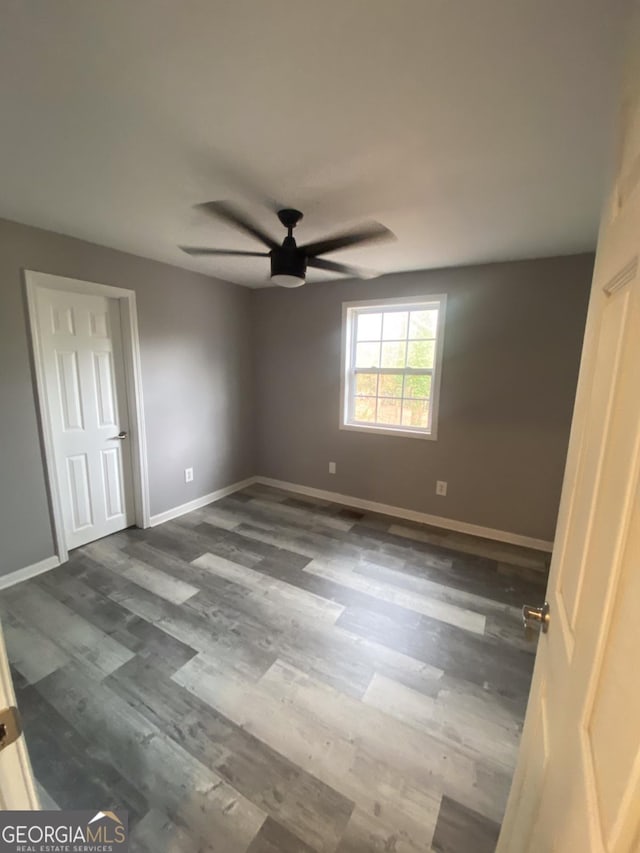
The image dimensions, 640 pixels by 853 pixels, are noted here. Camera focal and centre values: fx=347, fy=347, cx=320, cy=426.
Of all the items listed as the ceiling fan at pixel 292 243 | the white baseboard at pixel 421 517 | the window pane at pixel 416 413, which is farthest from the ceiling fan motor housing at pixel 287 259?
the white baseboard at pixel 421 517

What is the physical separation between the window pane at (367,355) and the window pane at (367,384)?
11cm

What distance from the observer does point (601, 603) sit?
48 cm

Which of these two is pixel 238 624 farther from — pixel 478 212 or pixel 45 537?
pixel 478 212

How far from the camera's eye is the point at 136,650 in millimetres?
1839

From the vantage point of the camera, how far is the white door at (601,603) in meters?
0.37

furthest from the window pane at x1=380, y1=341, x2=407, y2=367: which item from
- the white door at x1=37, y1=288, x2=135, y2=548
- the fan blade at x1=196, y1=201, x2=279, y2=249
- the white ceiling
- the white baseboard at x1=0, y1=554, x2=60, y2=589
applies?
the white baseboard at x1=0, y1=554, x2=60, y2=589

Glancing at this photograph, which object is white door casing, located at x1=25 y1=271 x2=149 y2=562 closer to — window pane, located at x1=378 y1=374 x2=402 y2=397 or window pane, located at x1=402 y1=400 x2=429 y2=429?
window pane, located at x1=378 y1=374 x2=402 y2=397

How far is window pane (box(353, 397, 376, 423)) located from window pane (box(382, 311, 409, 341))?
0.64 metres

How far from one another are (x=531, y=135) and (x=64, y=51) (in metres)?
1.57

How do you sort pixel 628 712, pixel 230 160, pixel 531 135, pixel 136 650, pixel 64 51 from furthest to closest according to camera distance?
pixel 136 650 < pixel 230 160 < pixel 531 135 < pixel 64 51 < pixel 628 712

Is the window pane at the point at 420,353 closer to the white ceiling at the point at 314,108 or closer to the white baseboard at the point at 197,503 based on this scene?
the white ceiling at the point at 314,108

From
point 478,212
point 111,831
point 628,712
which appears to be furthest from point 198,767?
point 478,212

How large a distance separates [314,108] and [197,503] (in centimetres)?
335

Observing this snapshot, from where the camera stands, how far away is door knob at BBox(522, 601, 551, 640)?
84 cm
